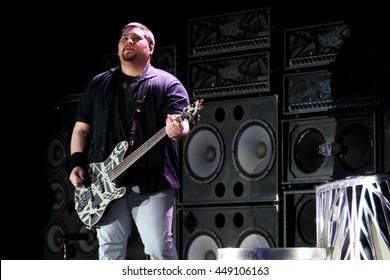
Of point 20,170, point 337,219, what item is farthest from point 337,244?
point 20,170

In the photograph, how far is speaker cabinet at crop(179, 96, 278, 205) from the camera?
4852 mm

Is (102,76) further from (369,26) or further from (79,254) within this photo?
(79,254)

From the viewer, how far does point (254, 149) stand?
4.91 meters

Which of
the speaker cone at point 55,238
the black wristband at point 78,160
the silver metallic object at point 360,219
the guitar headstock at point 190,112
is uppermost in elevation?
the guitar headstock at point 190,112

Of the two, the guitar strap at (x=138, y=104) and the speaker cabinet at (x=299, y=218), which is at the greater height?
the guitar strap at (x=138, y=104)

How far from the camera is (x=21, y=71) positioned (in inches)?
230

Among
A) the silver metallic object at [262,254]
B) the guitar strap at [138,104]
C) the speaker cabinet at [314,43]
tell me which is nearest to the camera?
the silver metallic object at [262,254]

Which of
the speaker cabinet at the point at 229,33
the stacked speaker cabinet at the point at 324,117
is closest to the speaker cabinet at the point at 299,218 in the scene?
the stacked speaker cabinet at the point at 324,117

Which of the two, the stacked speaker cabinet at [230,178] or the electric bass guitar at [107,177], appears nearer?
Result: the electric bass guitar at [107,177]

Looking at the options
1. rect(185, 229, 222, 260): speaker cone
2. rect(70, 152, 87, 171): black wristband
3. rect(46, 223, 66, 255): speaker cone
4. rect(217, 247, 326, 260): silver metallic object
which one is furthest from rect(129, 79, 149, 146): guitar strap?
rect(46, 223, 66, 255): speaker cone

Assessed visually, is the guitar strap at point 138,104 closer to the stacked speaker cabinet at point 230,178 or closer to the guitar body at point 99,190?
the guitar body at point 99,190

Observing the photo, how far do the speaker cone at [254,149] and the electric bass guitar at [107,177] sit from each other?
1.10 metres

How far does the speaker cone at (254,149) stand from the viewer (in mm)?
4836

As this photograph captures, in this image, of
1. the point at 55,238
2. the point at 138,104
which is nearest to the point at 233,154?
the point at 138,104
